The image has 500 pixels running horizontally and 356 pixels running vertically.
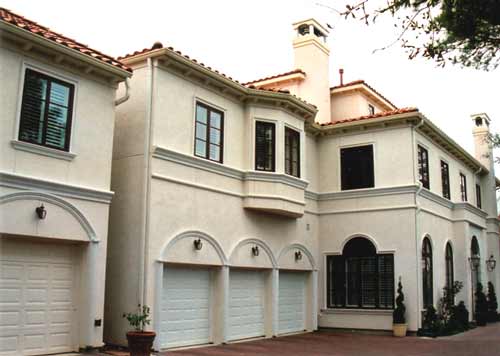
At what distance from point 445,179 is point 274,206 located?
929 cm

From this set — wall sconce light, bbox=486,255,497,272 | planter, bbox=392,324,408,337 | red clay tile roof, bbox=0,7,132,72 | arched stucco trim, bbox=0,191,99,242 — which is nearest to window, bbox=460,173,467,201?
wall sconce light, bbox=486,255,497,272

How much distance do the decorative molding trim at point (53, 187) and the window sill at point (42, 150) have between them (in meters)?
0.54

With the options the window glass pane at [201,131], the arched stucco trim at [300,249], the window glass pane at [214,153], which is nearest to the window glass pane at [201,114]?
the window glass pane at [201,131]

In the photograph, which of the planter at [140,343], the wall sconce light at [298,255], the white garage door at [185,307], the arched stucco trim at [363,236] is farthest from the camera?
the arched stucco trim at [363,236]

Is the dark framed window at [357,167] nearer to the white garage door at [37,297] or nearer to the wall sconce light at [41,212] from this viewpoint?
the white garage door at [37,297]

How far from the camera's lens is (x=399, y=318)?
1756 centimetres

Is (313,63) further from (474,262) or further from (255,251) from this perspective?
(474,262)

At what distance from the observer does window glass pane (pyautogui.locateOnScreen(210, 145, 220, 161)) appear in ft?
50.0

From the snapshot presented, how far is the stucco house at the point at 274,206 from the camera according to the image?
13.5m

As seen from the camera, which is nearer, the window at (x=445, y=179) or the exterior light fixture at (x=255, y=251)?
the exterior light fixture at (x=255, y=251)

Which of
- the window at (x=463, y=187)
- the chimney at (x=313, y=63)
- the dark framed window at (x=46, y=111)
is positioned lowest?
the dark framed window at (x=46, y=111)

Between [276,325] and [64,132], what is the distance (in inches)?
342

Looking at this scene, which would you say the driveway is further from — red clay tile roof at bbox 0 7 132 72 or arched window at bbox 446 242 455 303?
red clay tile roof at bbox 0 7 132 72

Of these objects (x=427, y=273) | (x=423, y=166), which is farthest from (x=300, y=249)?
(x=423, y=166)
